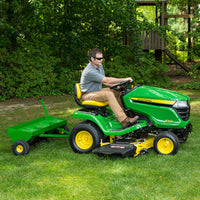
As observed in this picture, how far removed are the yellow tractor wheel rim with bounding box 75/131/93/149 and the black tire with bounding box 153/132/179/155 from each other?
103cm

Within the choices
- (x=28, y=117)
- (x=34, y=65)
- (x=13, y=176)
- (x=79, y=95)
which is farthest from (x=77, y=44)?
(x=13, y=176)

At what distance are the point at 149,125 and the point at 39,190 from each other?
77.8 inches

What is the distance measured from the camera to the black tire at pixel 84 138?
513 cm

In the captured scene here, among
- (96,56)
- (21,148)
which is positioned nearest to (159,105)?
(96,56)

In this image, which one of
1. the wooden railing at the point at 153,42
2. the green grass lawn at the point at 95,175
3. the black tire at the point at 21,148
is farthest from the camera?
the wooden railing at the point at 153,42

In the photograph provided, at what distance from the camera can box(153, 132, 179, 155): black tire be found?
4759mm

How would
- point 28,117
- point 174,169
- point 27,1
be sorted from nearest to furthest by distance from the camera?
point 174,169, point 28,117, point 27,1

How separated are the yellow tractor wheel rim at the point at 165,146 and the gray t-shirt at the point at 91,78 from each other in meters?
1.33

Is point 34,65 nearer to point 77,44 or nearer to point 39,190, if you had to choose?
point 77,44

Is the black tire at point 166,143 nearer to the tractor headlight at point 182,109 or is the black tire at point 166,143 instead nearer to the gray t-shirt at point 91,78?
the tractor headlight at point 182,109

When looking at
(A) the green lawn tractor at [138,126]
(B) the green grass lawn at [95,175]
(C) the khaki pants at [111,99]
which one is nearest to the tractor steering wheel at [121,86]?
(A) the green lawn tractor at [138,126]

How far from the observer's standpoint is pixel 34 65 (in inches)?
465

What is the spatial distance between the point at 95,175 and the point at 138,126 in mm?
1055

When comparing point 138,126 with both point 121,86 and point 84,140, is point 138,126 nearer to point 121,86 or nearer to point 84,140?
point 121,86
